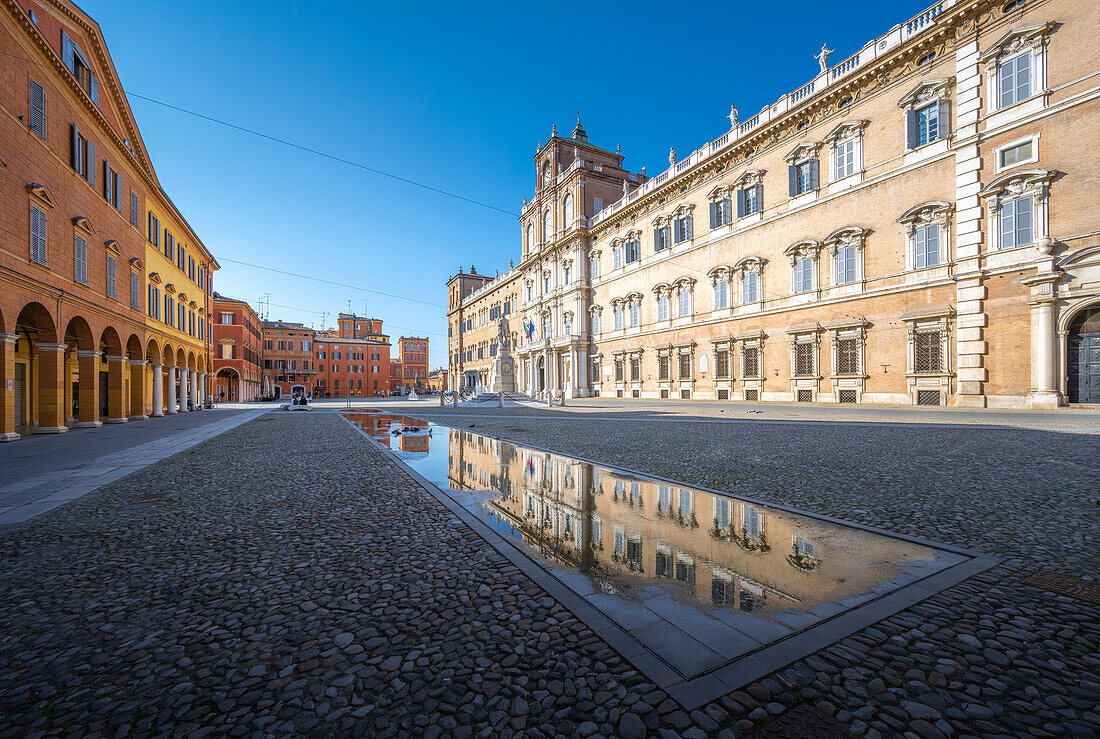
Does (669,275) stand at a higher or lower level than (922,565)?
higher

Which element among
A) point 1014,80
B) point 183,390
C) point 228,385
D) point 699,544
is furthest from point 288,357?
point 1014,80

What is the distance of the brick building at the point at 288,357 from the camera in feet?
240

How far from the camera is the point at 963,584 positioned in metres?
2.97

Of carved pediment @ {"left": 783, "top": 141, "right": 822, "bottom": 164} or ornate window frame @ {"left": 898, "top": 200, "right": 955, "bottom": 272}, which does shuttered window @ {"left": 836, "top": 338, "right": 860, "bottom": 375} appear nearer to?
ornate window frame @ {"left": 898, "top": 200, "right": 955, "bottom": 272}

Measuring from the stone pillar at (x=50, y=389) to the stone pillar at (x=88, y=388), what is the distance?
1.55m

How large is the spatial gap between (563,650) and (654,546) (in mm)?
1721

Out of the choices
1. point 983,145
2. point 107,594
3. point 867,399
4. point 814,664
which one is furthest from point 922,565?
point 983,145

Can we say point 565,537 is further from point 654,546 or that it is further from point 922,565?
point 922,565

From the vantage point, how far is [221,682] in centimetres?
208

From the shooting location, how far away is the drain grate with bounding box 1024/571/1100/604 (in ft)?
9.05

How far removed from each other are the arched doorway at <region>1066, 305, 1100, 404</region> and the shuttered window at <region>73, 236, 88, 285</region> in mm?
34245

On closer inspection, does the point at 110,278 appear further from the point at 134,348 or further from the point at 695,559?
the point at 695,559

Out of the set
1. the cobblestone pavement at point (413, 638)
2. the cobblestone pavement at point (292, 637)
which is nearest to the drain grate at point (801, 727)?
the cobblestone pavement at point (413, 638)

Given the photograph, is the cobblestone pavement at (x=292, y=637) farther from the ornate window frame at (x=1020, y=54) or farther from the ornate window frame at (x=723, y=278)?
the ornate window frame at (x=723, y=278)
